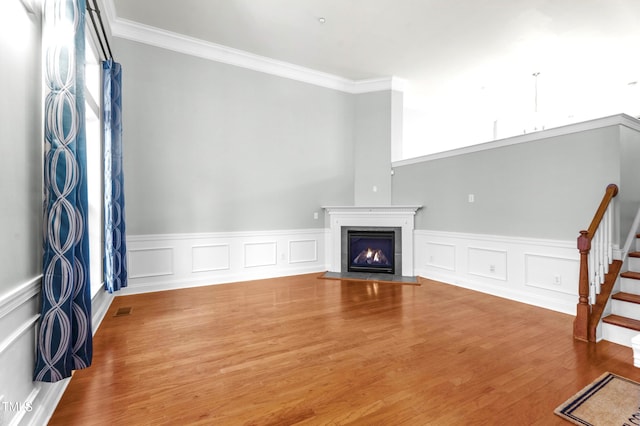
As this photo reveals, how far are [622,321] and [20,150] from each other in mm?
4405

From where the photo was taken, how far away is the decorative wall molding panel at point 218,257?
154 inches

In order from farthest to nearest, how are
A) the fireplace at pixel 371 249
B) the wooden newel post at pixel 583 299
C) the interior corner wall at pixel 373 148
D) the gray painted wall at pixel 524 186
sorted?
the interior corner wall at pixel 373 148 → the fireplace at pixel 371 249 → the gray painted wall at pixel 524 186 → the wooden newel post at pixel 583 299

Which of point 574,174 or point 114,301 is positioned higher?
point 574,174

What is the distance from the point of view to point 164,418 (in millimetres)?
1591

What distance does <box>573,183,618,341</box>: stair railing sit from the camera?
2572mm

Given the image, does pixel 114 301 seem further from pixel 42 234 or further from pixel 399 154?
pixel 399 154

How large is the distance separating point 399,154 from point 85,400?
5.23 m

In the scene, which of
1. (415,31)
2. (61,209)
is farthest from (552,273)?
(61,209)

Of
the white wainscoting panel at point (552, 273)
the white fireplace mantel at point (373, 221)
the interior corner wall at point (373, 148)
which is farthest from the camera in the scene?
the interior corner wall at point (373, 148)

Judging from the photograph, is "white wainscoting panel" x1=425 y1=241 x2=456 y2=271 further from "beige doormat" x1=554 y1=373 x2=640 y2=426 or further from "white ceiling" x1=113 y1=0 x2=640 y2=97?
"white ceiling" x1=113 y1=0 x2=640 y2=97

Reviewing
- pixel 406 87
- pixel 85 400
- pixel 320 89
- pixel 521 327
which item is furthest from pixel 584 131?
pixel 85 400

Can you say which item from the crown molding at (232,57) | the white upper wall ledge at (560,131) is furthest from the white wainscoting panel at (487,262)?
the crown molding at (232,57)

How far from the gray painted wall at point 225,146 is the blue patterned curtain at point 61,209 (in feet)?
8.08

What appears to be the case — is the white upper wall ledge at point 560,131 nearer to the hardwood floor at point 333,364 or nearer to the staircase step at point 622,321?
the staircase step at point 622,321
